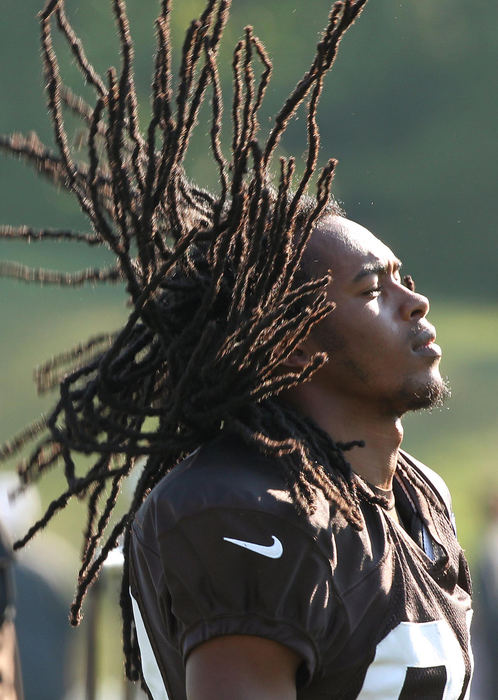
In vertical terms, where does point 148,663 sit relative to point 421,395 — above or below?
below

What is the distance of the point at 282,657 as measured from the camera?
5.54 feet

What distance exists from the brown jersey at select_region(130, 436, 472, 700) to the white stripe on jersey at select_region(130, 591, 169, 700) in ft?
0.16

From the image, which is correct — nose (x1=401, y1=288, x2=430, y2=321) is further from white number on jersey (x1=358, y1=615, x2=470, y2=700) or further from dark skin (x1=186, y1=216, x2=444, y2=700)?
white number on jersey (x1=358, y1=615, x2=470, y2=700)

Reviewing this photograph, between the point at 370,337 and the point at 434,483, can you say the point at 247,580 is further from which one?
the point at 434,483

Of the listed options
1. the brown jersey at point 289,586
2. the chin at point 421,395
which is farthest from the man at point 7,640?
the chin at point 421,395

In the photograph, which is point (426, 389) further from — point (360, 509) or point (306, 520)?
point (306, 520)

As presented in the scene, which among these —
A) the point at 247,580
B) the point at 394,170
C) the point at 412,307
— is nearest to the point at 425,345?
the point at 412,307

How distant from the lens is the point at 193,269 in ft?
6.84

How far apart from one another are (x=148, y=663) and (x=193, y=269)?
2.48 feet

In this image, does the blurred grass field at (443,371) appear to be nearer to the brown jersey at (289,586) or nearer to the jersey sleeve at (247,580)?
the brown jersey at (289,586)

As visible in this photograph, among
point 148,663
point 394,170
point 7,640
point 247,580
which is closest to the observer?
point 247,580

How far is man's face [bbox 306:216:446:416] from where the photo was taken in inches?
82.3

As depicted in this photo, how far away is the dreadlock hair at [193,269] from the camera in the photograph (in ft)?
6.15

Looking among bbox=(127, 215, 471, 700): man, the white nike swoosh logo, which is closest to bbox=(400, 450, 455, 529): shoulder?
bbox=(127, 215, 471, 700): man
